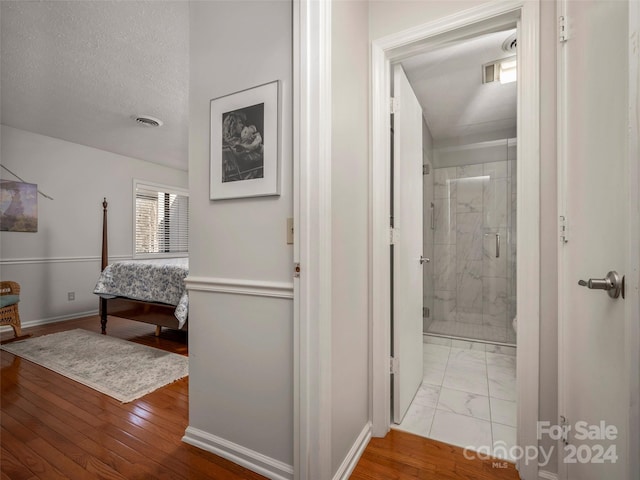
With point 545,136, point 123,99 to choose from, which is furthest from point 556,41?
point 123,99

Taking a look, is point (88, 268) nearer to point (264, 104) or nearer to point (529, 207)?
point (264, 104)

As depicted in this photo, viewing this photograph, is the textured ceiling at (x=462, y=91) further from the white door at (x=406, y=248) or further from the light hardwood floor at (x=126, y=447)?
the light hardwood floor at (x=126, y=447)

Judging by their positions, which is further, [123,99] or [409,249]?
[123,99]

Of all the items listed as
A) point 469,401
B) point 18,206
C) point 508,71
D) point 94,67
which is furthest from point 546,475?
point 18,206

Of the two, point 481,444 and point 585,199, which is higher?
point 585,199

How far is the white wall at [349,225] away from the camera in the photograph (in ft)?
4.26

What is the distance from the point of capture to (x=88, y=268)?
4.45 m

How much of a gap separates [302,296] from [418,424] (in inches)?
48.4

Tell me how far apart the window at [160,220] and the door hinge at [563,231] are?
559 cm

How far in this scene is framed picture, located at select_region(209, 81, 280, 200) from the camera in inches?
51.3

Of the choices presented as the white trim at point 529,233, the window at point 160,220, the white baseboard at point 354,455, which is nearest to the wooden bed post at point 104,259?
the window at point 160,220

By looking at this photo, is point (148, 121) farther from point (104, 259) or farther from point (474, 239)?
point (474, 239)

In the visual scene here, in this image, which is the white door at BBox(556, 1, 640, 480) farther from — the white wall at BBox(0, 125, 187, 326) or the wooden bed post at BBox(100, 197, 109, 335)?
the white wall at BBox(0, 125, 187, 326)

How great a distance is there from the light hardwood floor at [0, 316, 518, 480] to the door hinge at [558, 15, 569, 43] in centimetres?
192
